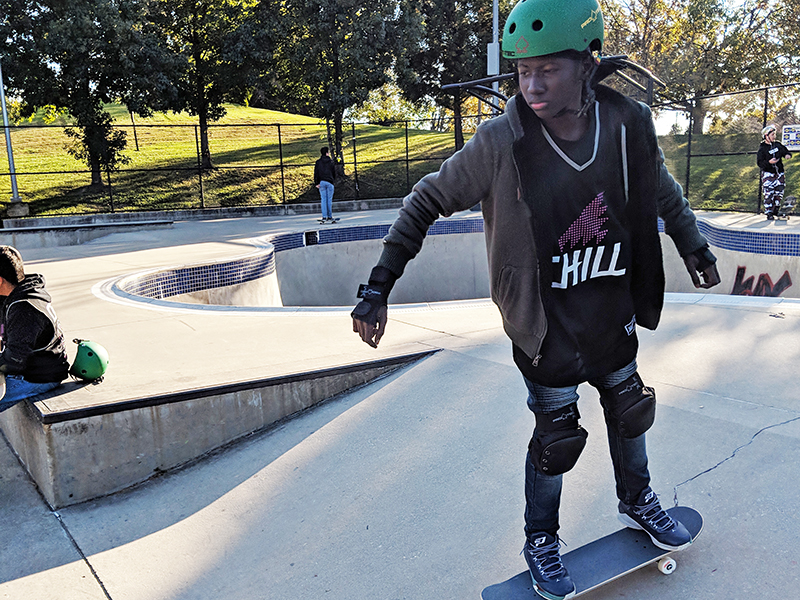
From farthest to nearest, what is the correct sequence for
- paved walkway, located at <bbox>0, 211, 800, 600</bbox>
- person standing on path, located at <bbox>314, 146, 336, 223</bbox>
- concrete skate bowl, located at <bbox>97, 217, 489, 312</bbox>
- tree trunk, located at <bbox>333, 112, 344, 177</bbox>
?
1. tree trunk, located at <bbox>333, 112, 344, 177</bbox>
2. person standing on path, located at <bbox>314, 146, 336, 223</bbox>
3. concrete skate bowl, located at <bbox>97, 217, 489, 312</bbox>
4. paved walkway, located at <bbox>0, 211, 800, 600</bbox>

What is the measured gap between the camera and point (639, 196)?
1890 millimetres

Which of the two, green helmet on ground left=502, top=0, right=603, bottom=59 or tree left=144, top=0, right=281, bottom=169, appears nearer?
green helmet on ground left=502, top=0, right=603, bottom=59

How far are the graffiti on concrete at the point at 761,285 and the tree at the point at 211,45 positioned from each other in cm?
1541

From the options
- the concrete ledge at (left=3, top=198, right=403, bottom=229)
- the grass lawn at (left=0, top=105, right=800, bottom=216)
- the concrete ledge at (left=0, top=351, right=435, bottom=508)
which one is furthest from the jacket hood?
the concrete ledge at (left=3, top=198, right=403, bottom=229)

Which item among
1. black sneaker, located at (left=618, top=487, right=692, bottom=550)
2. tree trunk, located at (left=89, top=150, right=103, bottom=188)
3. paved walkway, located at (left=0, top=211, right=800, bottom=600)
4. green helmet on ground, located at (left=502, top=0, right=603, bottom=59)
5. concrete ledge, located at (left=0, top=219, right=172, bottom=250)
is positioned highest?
tree trunk, located at (left=89, top=150, right=103, bottom=188)

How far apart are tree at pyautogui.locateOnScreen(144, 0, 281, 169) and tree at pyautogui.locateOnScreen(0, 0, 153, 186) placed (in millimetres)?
1345

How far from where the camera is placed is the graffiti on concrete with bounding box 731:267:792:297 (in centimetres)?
890

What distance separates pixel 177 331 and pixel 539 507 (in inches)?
153

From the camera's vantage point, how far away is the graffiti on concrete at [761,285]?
890 cm

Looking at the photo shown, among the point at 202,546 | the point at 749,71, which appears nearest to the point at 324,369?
the point at 202,546

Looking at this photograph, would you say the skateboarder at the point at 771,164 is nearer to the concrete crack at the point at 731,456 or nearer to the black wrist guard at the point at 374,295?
the concrete crack at the point at 731,456

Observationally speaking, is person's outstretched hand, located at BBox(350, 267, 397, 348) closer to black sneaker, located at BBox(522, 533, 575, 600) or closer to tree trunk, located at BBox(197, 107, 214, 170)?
black sneaker, located at BBox(522, 533, 575, 600)

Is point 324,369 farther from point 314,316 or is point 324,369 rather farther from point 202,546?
point 314,316

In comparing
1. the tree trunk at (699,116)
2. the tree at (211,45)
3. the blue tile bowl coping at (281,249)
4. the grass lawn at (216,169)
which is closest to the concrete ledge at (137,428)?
the blue tile bowl coping at (281,249)
